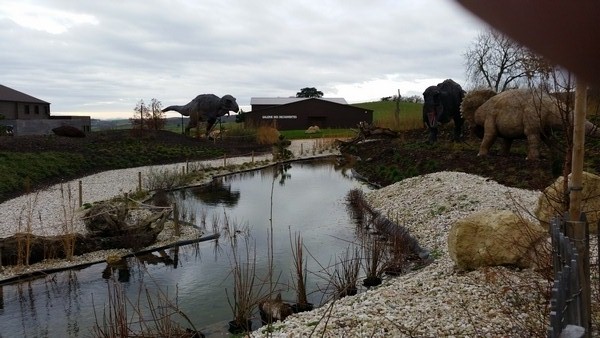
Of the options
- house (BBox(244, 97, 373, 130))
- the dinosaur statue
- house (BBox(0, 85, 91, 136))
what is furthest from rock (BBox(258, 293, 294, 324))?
house (BBox(244, 97, 373, 130))

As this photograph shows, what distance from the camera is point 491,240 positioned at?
206 inches

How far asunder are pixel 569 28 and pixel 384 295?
4819 mm

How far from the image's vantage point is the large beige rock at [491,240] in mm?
5121

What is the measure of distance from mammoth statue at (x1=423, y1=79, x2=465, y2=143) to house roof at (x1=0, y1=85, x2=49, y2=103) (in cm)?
2741

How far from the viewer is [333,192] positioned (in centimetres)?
1503

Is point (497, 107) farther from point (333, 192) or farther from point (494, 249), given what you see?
point (494, 249)

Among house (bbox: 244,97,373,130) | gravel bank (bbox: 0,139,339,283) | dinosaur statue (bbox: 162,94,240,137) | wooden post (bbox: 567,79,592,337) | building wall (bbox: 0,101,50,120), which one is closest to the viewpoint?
wooden post (bbox: 567,79,592,337)

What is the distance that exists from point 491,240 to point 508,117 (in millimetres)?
8507

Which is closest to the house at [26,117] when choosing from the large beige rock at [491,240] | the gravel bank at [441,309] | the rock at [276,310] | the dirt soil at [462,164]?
the dirt soil at [462,164]

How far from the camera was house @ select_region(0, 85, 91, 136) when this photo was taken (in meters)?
26.0

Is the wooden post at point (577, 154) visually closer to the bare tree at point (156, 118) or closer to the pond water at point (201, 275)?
the pond water at point (201, 275)

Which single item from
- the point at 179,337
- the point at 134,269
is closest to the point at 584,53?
the point at 179,337

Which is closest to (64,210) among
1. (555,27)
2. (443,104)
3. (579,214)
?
(579,214)

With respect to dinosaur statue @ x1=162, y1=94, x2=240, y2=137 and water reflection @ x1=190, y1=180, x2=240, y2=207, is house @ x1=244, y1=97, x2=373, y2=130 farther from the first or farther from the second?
water reflection @ x1=190, y1=180, x2=240, y2=207
